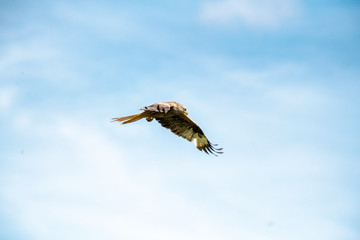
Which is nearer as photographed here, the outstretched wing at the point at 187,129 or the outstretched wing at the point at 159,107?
the outstretched wing at the point at 159,107

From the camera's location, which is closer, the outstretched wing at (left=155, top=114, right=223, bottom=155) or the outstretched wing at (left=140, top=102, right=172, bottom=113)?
the outstretched wing at (left=140, top=102, right=172, bottom=113)

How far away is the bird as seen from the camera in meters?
9.46

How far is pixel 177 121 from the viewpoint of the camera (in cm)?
1112

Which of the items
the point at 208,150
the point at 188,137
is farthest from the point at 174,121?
the point at 208,150

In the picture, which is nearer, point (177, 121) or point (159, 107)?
point (159, 107)

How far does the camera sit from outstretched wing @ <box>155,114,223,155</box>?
1100 centimetres

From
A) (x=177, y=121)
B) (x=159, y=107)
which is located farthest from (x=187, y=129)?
(x=159, y=107)

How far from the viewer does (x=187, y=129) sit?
1138 cm

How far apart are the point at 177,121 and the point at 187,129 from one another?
0.48m

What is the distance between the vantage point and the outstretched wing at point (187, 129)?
36.1ft

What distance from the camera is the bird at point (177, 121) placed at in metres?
9.46

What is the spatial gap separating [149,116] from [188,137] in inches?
77.2

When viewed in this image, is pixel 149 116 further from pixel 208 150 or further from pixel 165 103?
pixel 208 150

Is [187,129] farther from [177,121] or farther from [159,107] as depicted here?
[159,107]
